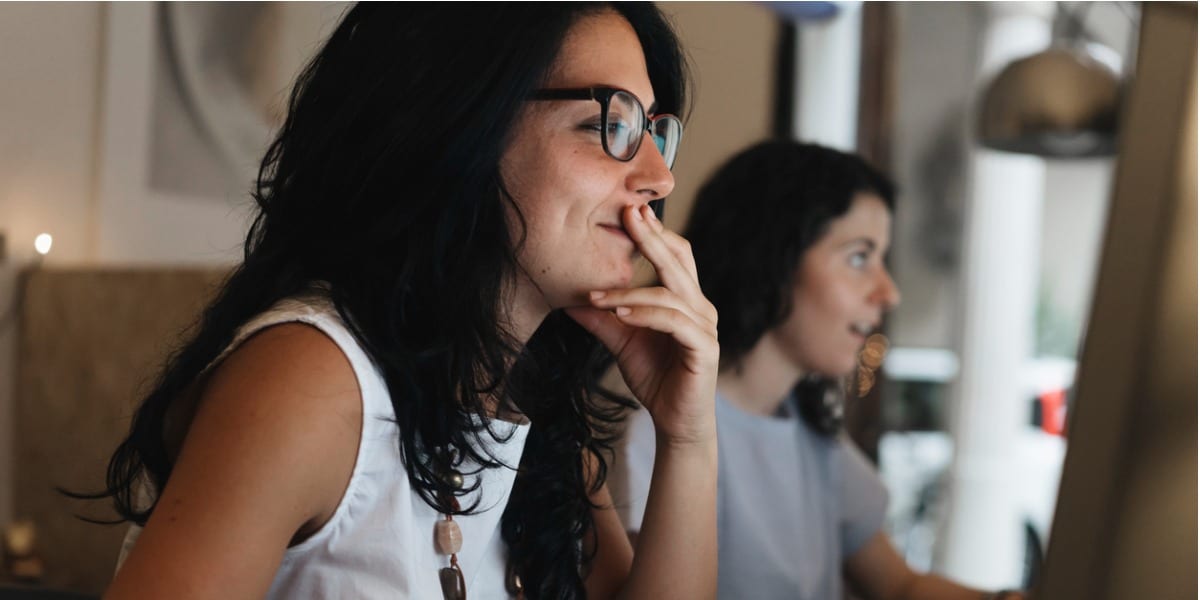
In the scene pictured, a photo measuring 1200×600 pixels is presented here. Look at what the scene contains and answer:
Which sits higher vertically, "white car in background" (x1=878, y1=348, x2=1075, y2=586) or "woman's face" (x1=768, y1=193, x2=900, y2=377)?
"woman's face" (x1=768, y1=193, x2=900, y2=377)

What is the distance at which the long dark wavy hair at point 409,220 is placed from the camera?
1081 millimetres

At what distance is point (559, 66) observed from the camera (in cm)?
115

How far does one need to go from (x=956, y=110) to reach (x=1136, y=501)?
13.5 feet

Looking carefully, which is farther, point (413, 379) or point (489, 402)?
point (489, 402)

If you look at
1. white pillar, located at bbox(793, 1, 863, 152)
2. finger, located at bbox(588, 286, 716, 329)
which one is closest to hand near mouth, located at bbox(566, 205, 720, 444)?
finger, located at bbox(588, 286, 716, 329)

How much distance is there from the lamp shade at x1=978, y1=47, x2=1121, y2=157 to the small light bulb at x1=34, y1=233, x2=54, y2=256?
2.40m

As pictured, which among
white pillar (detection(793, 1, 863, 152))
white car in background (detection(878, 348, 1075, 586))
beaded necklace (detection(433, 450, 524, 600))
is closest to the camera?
beaded necklace (detection(433, 450, 524, 600))

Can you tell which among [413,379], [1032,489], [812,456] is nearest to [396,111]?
[413,379]

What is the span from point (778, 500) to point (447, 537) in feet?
3.38

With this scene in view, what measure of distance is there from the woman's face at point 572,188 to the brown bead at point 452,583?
0.32 metres

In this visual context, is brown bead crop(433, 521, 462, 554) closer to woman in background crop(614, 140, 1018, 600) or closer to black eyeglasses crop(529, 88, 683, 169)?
black eyeglasses crop(529, 88, 683, 169)

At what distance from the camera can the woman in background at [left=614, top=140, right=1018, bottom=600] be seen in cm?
203

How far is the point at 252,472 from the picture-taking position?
863mm

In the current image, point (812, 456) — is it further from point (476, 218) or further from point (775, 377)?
point (476, 218)
